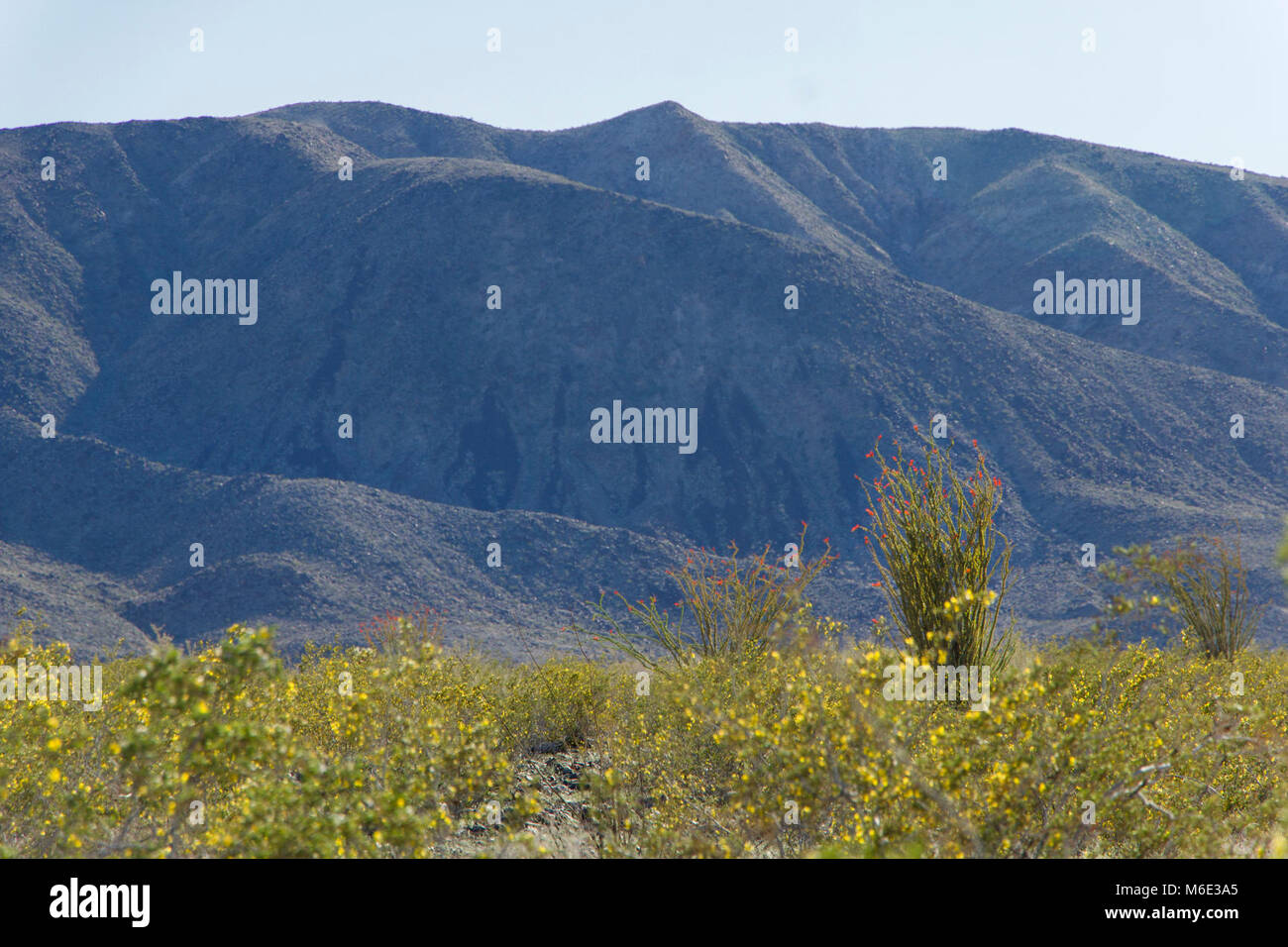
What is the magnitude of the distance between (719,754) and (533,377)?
3202 cm

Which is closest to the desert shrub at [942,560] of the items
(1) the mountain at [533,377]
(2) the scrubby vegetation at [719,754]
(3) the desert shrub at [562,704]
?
(2) the scrubby vegetation at [719,754]

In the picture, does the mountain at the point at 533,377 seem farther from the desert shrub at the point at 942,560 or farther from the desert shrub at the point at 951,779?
the desert shrub at the point at 951,779

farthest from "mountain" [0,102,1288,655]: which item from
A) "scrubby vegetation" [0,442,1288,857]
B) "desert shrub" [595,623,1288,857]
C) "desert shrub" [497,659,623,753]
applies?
"desert shrub" [595,623,1288,857]

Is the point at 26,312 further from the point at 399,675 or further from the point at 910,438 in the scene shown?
the point at 399,675

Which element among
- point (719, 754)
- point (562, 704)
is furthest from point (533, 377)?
point (719, 754)

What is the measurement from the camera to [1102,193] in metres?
52.8

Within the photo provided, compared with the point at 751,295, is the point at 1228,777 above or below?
below

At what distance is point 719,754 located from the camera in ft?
20.9

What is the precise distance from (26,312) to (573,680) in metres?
39.0

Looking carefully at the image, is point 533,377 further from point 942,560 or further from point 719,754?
point 719,754

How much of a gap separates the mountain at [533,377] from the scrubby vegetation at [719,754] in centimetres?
1609

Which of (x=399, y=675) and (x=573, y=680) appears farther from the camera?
(x=573, y=680)

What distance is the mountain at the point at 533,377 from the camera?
28.3 meters
